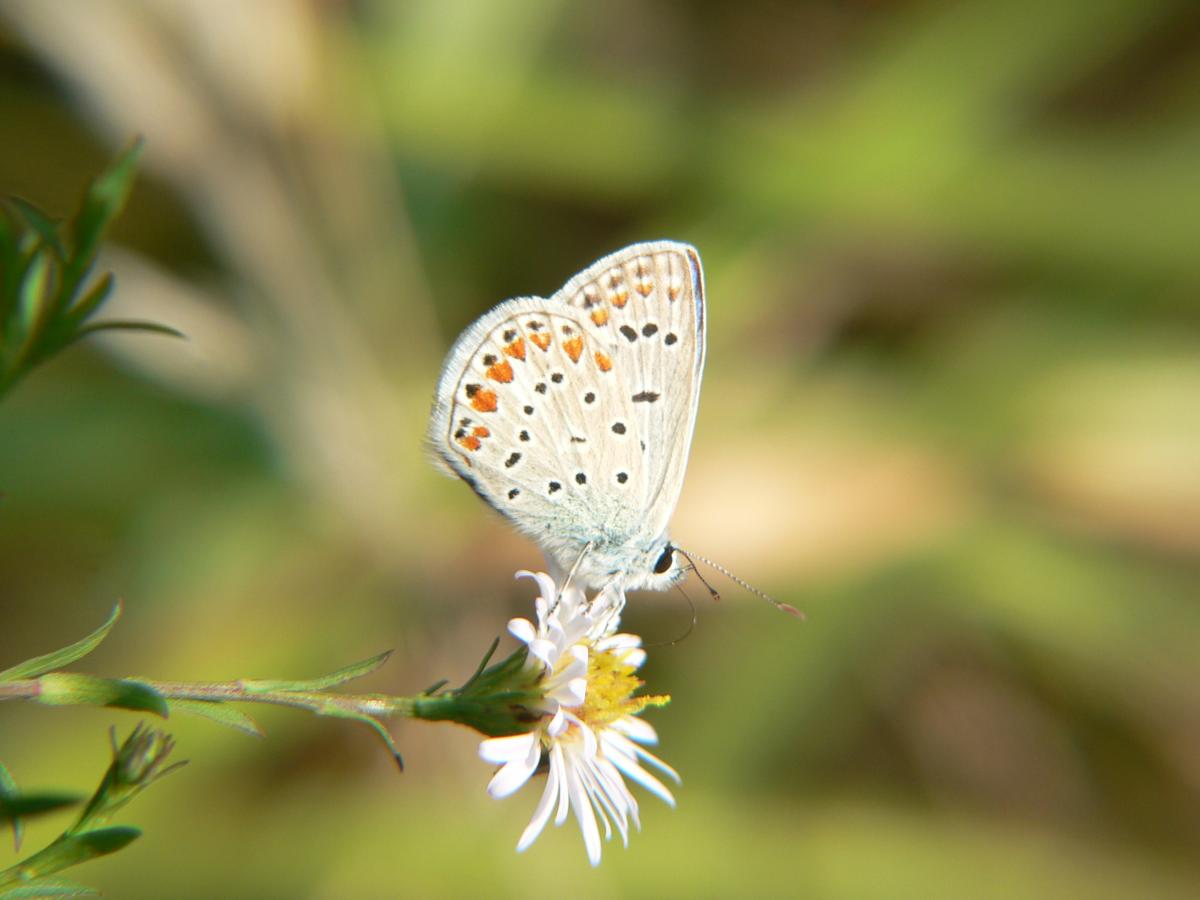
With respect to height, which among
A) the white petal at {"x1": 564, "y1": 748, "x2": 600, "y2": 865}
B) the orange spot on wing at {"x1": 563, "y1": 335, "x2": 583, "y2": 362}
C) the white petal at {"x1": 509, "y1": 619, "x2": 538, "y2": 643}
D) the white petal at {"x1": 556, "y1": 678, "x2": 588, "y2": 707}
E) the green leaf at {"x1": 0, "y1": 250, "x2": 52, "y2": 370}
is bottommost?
the white petal at {"x1": 564, "y1": 748, "x2": 600, "y2": 865}

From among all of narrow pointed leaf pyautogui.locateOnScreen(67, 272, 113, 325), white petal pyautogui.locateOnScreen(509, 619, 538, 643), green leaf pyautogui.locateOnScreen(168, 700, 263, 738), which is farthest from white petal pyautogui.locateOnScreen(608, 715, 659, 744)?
narrow pointed leaf pyautogui.locateOnScreen(67, 272, 113, 325)

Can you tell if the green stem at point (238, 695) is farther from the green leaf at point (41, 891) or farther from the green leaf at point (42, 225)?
the green leaf at point (42, 225)

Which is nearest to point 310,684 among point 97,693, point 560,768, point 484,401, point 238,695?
point 238,695

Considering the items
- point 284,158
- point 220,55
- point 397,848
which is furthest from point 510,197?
point 397,848

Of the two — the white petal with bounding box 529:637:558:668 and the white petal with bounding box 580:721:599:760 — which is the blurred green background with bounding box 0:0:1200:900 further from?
the white petal with bounding box 529:637:558:668

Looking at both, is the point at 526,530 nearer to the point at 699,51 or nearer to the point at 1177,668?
the point at 1177,668

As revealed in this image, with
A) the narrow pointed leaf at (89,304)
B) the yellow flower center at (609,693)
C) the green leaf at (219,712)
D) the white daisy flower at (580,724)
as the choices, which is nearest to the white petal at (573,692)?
the white daisy flower at (580,724)

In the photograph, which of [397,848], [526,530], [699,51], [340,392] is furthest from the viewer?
[699,51]

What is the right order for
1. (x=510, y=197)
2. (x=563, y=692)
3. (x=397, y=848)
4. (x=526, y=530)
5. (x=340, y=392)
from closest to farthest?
1. (x=563, y=692)
2. (x=526, y=530)
3. (x=397, y=848)
4. (x=340, y=392)
5. (x=510, y=197)
